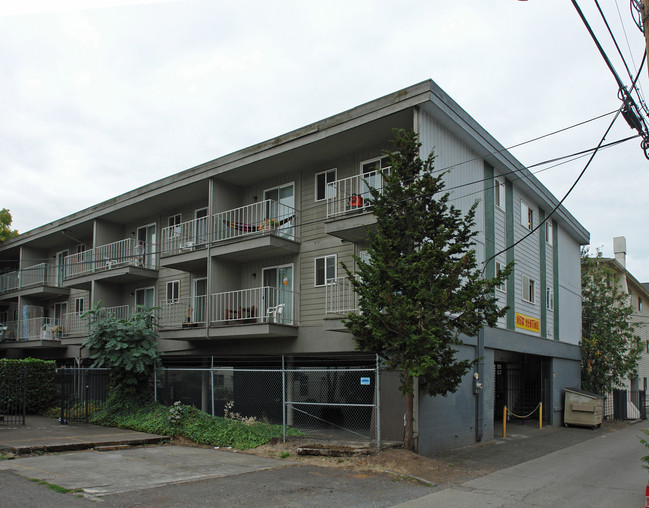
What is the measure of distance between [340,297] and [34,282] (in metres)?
21.6

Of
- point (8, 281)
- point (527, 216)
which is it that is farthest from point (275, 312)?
point (8, 281)

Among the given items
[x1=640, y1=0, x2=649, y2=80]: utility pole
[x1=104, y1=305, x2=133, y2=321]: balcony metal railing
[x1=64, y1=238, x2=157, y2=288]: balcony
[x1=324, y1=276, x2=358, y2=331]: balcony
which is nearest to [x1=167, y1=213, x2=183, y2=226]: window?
[x1=64, y1=238, x2=157, y2=288]: balcony

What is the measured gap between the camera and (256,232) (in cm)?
1794

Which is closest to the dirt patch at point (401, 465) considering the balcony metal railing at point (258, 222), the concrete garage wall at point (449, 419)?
the concrete garage wall at point (449, 419)

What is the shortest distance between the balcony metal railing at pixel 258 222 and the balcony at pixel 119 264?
4.38 meters

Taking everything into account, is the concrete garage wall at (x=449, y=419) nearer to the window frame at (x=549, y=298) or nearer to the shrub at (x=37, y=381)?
the window frame at (x=549, y=298)

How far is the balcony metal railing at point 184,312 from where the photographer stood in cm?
2008

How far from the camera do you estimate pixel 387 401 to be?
1401cm

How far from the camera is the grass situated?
46.6ft

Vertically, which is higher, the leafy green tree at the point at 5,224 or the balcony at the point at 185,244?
the leafy green tree at the point at 5,224

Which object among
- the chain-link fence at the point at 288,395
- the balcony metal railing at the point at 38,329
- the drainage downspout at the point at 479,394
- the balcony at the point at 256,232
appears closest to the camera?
the chain-link fence at the point at 288,395

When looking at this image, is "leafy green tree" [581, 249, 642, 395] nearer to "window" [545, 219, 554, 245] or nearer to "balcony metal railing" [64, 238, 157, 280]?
"window" [545, 219, 554, 245]

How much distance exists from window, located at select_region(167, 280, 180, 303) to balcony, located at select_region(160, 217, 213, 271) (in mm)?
1175

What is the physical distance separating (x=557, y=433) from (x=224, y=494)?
14902 mm
